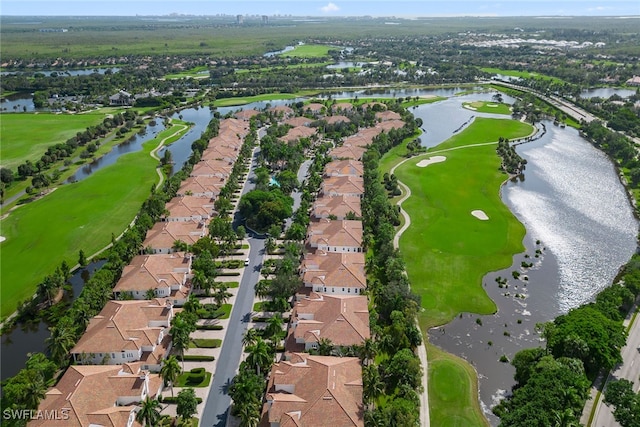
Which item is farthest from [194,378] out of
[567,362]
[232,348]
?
[567,362]

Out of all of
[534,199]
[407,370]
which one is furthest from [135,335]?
[534,199]

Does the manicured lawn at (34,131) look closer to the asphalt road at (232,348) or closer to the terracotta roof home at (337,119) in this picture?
the asphalt road at (232,348)

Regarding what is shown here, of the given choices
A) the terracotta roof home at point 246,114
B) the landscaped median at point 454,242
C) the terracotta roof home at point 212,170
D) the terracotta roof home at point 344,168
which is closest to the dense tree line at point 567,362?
the landscaped median at point 454,242

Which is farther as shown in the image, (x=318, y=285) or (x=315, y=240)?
(x=315, y=240)

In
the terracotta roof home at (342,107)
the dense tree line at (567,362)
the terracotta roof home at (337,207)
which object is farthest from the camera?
the terracotta roof home at (342,107)

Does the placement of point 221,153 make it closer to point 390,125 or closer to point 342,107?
point 390,125

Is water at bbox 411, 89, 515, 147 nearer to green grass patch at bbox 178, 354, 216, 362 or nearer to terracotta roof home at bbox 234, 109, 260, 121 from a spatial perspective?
terracotta roof home at bbox 234, 109, 260, 121

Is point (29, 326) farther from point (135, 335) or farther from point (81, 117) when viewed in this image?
point (81, 117)
